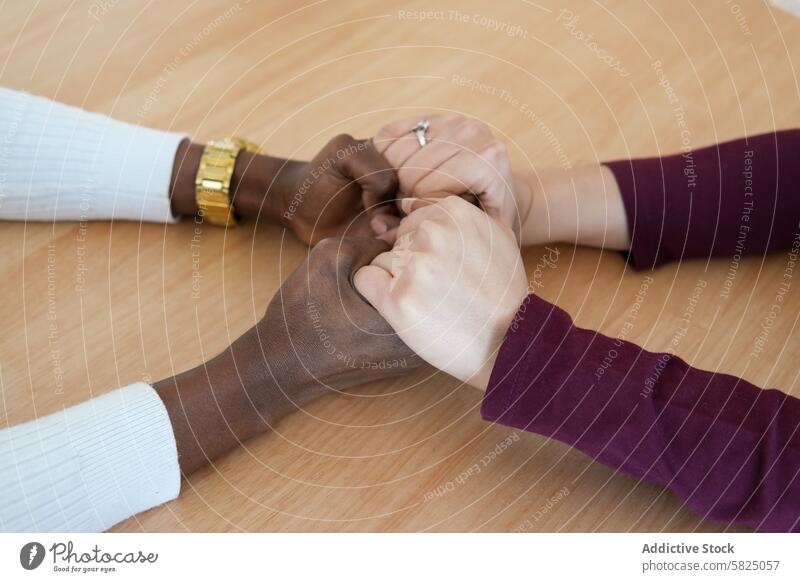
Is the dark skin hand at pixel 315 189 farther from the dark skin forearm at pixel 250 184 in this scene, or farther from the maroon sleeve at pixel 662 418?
the maroon sleeve at pixel 662 418

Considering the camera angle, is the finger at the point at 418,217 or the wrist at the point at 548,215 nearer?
the finger at the point at 418,217

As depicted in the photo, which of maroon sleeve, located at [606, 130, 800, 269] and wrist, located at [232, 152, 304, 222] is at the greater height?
maroon sleeve, located at [606, 130, 800, 269]

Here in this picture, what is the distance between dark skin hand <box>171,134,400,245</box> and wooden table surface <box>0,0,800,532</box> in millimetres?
28

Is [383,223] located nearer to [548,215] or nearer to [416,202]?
[416,202]

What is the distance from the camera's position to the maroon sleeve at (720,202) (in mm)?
726

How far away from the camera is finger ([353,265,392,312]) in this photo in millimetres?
589

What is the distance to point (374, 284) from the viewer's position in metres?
0.59

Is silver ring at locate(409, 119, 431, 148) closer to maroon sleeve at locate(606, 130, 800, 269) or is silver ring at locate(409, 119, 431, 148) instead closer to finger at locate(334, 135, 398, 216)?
finger at locate(334, 135, 398, 216)

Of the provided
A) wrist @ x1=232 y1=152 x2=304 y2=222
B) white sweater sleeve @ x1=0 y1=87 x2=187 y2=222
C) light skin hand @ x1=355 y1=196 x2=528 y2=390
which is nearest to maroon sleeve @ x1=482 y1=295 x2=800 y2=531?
light skin hand @ x1=355 y1=196 x2=528 y2=390

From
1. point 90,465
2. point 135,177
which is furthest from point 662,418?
point 135,177

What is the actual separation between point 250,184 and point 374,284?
0.23m

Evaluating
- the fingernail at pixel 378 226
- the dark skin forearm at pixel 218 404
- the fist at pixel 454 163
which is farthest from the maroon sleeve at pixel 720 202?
the dark skin forearm at pixel 218 404

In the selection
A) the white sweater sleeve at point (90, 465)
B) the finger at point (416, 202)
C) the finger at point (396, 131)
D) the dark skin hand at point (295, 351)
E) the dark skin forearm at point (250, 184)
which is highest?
the finger at point (396, 131)
